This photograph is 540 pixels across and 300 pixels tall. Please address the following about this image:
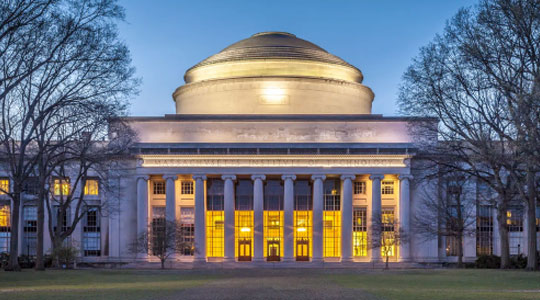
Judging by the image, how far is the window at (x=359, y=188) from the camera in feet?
253

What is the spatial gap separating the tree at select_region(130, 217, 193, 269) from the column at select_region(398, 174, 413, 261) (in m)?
21.2

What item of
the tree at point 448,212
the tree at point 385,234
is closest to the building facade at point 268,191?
the tree at point 385,234

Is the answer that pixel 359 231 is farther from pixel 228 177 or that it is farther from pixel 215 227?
pixel 215 227

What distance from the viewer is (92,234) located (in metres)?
77.2

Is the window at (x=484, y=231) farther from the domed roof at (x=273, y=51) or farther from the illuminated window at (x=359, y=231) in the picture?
the domed roof at (x=273, y=51)

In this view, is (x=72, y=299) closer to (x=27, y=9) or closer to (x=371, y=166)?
(x=27, y=9)

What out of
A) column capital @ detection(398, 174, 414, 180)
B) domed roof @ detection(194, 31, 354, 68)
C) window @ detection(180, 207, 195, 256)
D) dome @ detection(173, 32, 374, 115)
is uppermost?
domed roof @ detection(194, 31, 354, 68)

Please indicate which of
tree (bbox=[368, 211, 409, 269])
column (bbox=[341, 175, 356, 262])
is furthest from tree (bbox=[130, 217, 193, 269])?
tree (bbox=[368, 211, 409, 269])

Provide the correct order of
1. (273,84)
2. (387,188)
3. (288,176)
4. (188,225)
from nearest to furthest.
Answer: (288,176) → (188,225) → (387,188) → (273,84)

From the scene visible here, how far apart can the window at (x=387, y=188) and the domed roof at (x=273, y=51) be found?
680 inches

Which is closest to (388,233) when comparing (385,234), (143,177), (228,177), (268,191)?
(385,234)

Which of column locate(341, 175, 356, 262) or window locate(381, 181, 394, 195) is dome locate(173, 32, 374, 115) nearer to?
window locate(381, 181, 394, 195)

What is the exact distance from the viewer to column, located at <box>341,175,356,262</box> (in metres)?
73.1

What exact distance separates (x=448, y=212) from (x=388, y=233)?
696 centimetres
